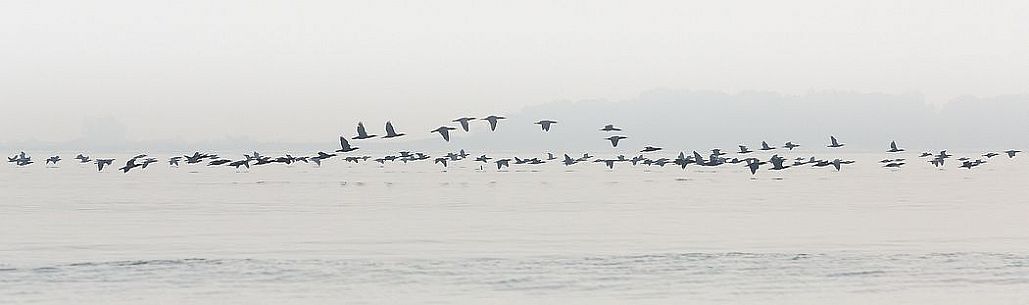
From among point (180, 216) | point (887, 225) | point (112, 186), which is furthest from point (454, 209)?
point (112, 186)

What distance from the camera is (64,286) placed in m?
27.9

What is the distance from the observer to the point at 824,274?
100ft

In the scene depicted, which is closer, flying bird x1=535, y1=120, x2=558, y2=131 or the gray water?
the gray water

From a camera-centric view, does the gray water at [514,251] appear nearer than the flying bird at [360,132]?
Yes

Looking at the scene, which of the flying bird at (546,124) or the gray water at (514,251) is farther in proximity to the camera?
the flying bird at (546,124)

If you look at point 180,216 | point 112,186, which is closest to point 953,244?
point 180,216

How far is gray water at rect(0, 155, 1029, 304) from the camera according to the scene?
2739cm

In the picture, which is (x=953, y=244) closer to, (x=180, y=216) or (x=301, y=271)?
(x=301, y=271)

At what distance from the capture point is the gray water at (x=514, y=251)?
1078 inches

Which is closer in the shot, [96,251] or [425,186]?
[96,251]

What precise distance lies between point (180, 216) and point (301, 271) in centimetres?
2207

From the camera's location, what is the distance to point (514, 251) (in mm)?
36219

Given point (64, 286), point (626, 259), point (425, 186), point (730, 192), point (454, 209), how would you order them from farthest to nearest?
point (425, 186)
point (730, 192)
point (454, 209)
point (626, 259)
point (64, 286)

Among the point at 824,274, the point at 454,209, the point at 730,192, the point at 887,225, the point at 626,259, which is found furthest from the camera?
the point at 730,192
